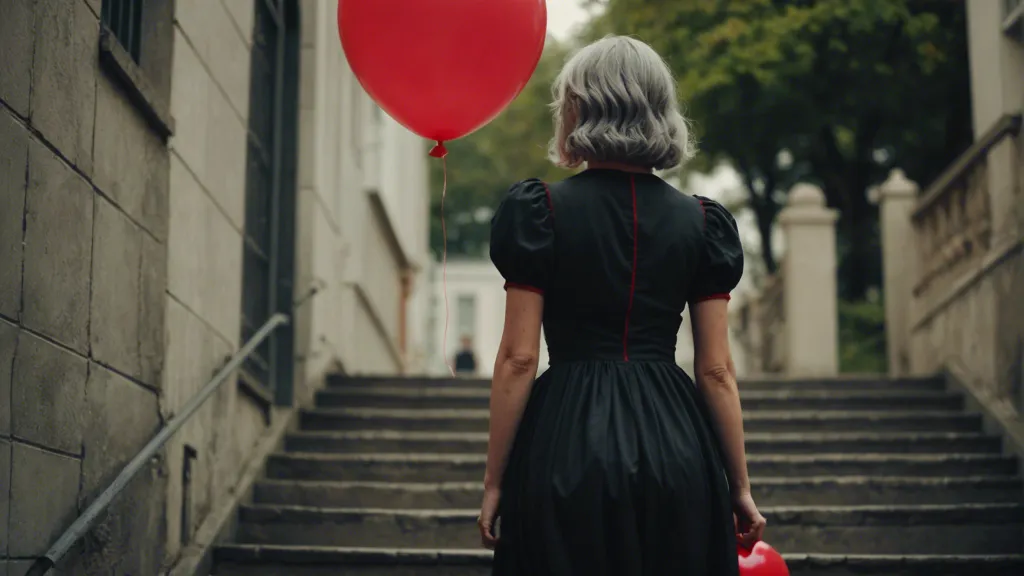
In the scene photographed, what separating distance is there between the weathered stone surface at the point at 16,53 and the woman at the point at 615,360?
63.5 inches

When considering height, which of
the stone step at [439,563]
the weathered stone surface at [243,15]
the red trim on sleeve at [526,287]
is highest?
the weathered stone surface at [243,15]

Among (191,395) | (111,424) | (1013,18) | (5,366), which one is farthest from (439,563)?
(1013,18)

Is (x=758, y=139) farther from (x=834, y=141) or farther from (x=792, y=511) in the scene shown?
(x=792, y=511)

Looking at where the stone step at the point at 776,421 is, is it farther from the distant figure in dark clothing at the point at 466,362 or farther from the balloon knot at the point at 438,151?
the distant figure in dark clothing at the point at 466,362

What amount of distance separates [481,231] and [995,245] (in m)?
34.9

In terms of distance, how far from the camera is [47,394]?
4.57 m

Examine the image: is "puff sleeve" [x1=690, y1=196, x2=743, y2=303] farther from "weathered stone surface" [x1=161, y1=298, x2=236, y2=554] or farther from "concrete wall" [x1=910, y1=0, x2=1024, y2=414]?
"concrete wall" [x1=910, y1=0, x2=1024, y2=414]

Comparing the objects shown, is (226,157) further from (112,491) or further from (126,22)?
(112,491)

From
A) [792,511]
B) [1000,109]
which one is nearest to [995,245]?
[1000,109]

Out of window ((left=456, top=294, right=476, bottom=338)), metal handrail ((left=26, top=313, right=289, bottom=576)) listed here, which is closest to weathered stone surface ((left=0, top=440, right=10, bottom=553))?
metal handrail ((left=26, top=313, right=289, bottom=576))

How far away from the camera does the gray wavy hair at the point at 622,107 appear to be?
351 centimetres

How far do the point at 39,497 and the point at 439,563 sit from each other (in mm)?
2830

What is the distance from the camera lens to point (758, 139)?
2045 cm

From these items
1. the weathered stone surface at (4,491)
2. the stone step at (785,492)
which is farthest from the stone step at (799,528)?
the weathered stone surface at (4,491)
